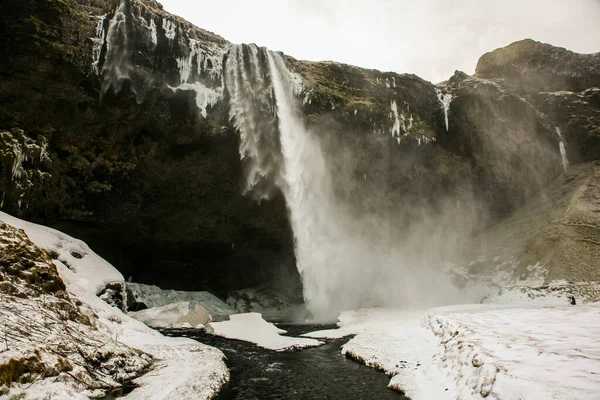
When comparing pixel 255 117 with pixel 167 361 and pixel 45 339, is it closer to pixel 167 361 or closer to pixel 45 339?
pixel 167 361

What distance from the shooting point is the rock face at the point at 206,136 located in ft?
76.0

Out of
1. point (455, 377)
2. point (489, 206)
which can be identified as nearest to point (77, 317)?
point (455, 377)

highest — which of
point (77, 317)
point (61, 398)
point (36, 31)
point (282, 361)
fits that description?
point (36, 31)

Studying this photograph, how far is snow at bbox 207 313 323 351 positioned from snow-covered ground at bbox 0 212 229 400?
11.1 feet

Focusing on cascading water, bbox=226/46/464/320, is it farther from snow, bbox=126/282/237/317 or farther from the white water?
snow, bbox=126/282/237/317

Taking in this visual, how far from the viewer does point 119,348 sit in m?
10.9

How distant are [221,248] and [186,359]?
21.8 metres

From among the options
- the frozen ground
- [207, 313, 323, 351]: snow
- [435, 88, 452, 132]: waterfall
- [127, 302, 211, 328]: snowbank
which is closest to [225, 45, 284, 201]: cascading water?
[127, 302, 211, 328]: snowbank

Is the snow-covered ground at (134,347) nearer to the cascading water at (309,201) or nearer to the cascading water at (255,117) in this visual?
the cascading water at (255,117)

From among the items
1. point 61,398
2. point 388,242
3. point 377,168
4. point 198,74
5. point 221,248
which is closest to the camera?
point 61,398

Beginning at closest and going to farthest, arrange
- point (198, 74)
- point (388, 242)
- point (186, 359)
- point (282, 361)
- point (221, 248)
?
point (186, 359) → point (282, 361) → point (198, 74) → point (221, 248) → point (388, 242)

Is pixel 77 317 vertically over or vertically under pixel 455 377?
over

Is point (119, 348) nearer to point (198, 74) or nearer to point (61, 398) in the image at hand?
point (61, 398)

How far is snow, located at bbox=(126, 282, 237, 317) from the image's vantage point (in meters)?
30.2
